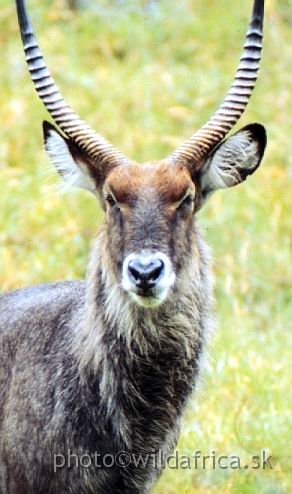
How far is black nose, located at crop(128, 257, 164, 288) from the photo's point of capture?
5.79 metres

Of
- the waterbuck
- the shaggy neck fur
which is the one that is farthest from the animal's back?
the shaggy neck fur

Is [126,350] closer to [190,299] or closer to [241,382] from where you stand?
[190,299]

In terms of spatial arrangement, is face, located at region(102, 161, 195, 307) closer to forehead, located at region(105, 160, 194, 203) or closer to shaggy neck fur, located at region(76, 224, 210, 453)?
forehead, located at region(105, 160, 194, 203)

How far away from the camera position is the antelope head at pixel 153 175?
19.6 ft

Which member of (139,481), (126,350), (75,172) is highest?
(75,172)

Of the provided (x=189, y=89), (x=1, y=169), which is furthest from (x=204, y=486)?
(x=189, y=89)

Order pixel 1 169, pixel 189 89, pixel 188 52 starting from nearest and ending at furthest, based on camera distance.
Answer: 1. pixel 1 169
2. pixel 189 89
3. pixel 188 52

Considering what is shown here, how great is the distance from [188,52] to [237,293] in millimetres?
4648

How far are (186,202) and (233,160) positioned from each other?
1.46 ft

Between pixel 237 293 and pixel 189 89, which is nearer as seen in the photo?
pixel 237 293

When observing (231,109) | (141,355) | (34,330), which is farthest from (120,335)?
(231,109)

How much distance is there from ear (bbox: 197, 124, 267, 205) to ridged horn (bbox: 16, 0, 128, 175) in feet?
1.36

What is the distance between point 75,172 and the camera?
6.61 meters

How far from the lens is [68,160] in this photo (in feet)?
21.6
